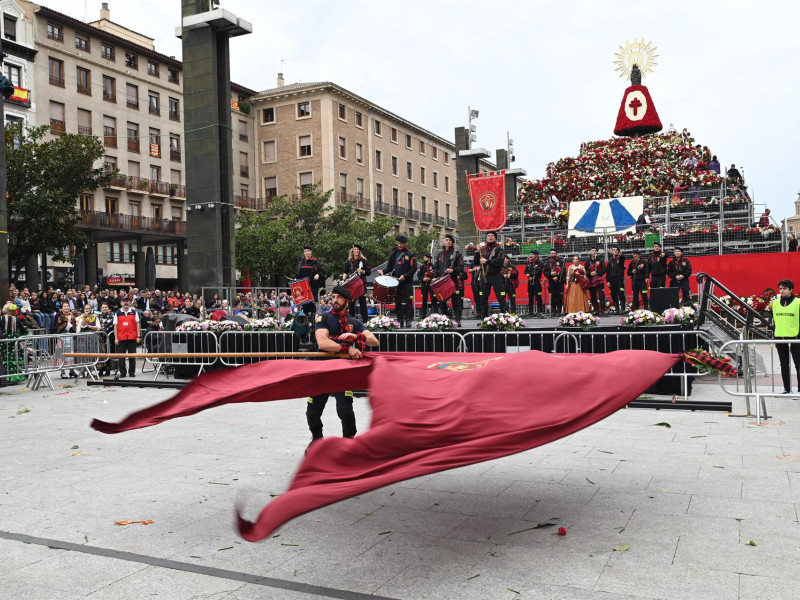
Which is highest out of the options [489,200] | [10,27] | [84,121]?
[10,27]

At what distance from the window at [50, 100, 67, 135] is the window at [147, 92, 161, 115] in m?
8.04

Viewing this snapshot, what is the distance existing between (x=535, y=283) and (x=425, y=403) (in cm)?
1858

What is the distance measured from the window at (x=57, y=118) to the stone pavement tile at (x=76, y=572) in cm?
4685

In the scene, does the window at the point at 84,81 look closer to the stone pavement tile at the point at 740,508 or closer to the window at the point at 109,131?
the window at the point at 109,131

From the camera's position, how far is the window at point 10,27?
4250cm

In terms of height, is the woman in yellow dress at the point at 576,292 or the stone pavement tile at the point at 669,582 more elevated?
the woman in yellow dress at the point at 576,292

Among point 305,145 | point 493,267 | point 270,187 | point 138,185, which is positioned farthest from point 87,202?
point 493,267

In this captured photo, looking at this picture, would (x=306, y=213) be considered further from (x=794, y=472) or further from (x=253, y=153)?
(x=794, y=472)

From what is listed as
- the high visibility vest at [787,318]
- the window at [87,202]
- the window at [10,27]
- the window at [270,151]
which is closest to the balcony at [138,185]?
the window at [87,202]

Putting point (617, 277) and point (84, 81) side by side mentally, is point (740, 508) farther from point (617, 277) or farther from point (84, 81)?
→ point (84, 81)

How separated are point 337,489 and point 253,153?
61.2 meters

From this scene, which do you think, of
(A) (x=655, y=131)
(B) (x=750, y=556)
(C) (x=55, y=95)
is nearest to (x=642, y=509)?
(B) (x=750, y=556)

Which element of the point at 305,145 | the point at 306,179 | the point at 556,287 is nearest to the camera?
the point at 556,287

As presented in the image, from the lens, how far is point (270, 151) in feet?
205
